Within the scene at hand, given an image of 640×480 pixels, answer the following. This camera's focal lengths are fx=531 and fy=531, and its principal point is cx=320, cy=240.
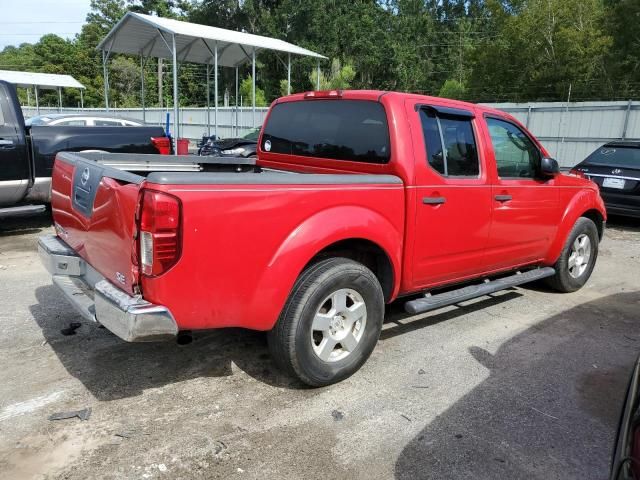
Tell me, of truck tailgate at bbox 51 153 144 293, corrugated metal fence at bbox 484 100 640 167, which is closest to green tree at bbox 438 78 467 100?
corrugated metal fence at bbox 484 100 640 167

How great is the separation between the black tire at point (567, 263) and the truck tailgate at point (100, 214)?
4378 millimetres

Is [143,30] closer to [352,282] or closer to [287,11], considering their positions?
[352,282]

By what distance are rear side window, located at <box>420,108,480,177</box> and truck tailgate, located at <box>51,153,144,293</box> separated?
7.05ft

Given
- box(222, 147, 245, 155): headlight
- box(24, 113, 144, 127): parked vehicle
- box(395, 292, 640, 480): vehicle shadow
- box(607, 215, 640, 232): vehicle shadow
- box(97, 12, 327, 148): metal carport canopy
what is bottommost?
box(607, 215, 640, 232): vehicle shadow

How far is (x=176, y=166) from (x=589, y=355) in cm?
378

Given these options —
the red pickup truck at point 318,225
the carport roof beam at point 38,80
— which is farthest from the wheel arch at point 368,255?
the carport roof beam at point 38,80

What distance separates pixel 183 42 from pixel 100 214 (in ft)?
50.2

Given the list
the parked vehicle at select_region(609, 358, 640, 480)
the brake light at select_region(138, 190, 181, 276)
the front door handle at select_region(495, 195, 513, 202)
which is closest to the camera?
the parked vehicle at select_region(609, 358, 640, 480)

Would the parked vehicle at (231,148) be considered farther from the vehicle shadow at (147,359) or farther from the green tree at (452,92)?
the green tree at (452,92)

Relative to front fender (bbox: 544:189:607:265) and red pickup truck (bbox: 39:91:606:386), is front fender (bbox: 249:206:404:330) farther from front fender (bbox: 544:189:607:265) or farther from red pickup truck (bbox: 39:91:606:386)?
front fender (bbox: 544:189:607:265)

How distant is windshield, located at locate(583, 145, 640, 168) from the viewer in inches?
374

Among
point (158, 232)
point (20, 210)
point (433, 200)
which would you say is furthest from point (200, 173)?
point (20, 210)

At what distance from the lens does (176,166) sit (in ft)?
15.3

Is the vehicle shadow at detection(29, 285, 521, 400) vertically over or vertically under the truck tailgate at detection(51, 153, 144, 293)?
under
